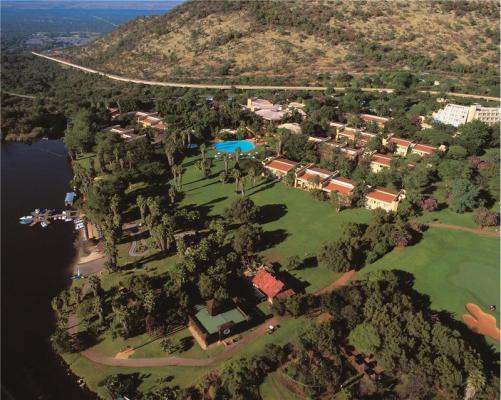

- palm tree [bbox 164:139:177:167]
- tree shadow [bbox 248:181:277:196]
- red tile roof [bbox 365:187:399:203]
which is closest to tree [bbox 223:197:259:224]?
tree shadow [bbox 248:181:277:196]

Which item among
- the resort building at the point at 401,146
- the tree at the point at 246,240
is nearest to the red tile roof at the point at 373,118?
the resort building at the point at 401,146

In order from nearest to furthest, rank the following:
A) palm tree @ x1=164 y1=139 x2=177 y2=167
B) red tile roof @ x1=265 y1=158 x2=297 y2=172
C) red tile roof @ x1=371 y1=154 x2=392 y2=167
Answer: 1. red tile roof @ x1=265 y1=158 x2=297 y2=172
2. palm tree @ x1=164 y1=139 x2=177 y2=167
3. red tile roof @ x1=371 y1=154 x2=392 y2=167

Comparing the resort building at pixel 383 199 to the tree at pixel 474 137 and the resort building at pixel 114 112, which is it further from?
the resort building at pixel 114 112

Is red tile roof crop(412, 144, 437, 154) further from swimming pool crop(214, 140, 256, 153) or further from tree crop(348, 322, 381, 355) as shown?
tree crop(348, 322, 381, 355)

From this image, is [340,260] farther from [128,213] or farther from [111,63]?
[111,63]

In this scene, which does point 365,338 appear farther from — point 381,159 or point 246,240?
point 381,159

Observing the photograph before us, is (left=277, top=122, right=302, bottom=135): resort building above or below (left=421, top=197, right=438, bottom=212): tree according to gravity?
above
